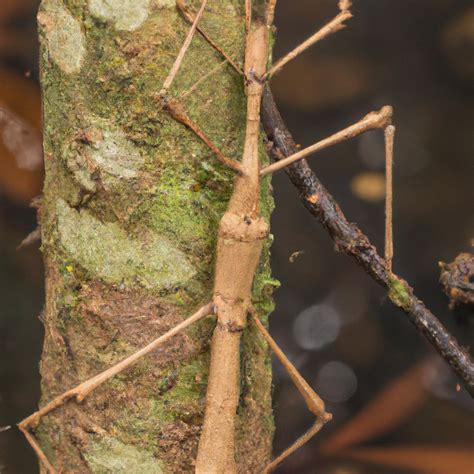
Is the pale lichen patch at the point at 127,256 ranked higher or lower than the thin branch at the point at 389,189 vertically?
lower

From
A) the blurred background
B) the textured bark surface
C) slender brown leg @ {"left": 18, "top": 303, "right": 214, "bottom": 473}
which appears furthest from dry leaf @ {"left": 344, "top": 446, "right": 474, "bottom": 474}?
slender brown leg @ {"left": 18, "top": 303, "right": 214, "bottom": 473}

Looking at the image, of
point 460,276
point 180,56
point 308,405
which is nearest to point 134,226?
point 180,56

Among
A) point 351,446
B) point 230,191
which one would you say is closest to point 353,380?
point 351,446

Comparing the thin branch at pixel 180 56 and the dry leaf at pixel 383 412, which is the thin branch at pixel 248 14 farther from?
the dry leaf at pixel 383 412

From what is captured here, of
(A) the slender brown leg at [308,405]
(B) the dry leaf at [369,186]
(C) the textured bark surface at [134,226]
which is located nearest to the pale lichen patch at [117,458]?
(C) the textured bark surface at [134,226]

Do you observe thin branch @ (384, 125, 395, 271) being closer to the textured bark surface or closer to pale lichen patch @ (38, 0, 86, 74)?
the textured bark surface

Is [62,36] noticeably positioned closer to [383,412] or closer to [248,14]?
[248,14]
